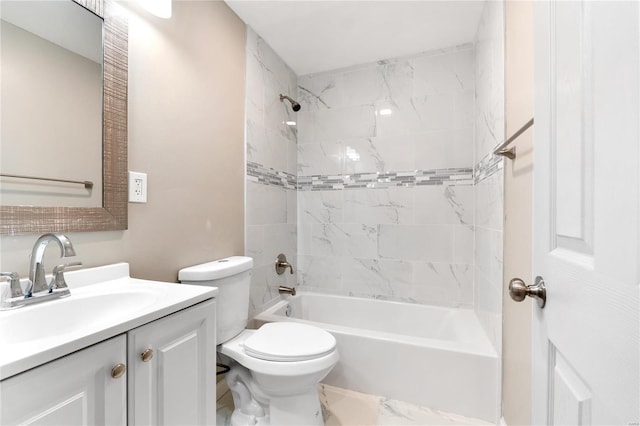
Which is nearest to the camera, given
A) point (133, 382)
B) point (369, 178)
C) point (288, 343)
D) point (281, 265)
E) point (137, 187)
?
point (133, 382)

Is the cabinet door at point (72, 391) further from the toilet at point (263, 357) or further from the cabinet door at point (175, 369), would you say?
the toilet at point (263, 357)

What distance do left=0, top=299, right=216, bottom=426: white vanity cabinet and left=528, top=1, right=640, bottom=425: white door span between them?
0.93m

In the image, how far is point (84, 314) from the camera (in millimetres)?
899

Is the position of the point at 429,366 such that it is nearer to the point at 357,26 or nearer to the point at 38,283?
the point at 38,283

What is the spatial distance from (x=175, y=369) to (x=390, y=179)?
193 cm

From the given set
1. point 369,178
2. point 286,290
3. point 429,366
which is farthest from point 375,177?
point 429,366

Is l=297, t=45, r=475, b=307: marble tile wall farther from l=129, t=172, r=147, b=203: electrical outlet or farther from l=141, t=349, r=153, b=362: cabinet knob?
l=141, t=349, r=153, b=362: cabinet knob

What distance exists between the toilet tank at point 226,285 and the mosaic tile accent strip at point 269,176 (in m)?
0.67

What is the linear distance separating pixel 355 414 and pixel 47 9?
2.19 m

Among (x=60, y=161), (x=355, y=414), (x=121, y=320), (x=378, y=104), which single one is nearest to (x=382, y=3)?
(x=378, y=104)

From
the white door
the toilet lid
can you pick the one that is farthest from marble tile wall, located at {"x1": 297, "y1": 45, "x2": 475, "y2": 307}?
the white door

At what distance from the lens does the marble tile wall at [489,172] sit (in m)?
1.43

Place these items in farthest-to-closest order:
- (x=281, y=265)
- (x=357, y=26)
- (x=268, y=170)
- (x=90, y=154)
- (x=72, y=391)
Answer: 1. (x=281, y=265)
2. (x=268, y=170)
3. (x=357, y=26)
4. (x=90, y=154)
5. (x=72, y=391)

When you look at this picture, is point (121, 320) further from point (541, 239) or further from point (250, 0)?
point (250, 0)
